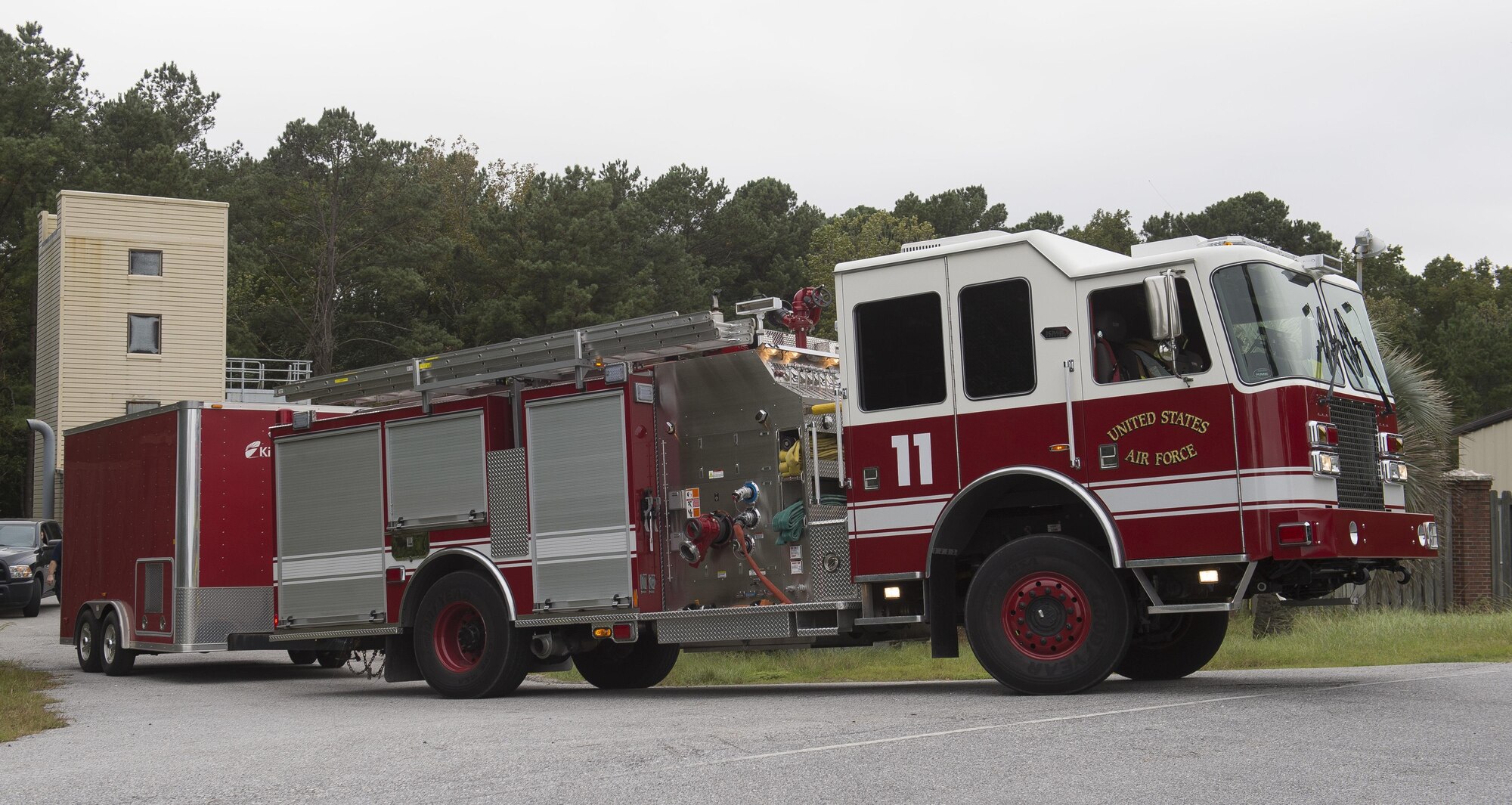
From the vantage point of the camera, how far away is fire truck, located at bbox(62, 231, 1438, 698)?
9.90 m

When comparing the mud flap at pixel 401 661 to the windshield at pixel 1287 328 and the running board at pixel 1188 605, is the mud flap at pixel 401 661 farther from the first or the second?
the windshield at pixel 1287 328

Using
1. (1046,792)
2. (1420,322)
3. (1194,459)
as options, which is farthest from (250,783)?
(1420,322)

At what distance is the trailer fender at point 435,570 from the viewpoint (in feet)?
43.1

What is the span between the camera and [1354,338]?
10.8 metres

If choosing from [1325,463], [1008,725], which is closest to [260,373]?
[1325,463]

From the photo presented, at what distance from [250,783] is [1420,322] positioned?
234 feet

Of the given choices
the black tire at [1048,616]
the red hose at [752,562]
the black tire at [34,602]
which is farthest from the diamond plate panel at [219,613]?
the black tire at [34,602]

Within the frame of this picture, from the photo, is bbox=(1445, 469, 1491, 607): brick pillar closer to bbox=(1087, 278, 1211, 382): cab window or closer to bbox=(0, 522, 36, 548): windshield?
bbox=(1087, 278, 1211, 382): cab window

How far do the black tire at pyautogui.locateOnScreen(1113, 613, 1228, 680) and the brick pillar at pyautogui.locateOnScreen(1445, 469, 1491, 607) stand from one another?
30.3 feet

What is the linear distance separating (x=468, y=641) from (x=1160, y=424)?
6538 mm

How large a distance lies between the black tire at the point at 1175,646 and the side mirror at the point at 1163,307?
2529mm

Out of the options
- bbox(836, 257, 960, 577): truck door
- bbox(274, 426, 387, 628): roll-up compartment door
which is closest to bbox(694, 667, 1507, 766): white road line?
bbox(836, 257, 960, 577): truck door

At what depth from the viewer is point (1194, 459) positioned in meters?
9.82

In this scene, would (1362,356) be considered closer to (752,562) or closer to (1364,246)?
(1364,246)
